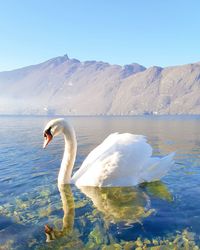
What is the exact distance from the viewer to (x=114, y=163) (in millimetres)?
10906

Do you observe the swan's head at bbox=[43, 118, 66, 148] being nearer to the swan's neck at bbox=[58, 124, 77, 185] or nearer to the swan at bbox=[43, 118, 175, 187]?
the swan at bbox=[43, 118, 175, 187]

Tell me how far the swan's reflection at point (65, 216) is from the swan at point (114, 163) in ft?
1.96

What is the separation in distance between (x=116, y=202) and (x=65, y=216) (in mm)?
1886

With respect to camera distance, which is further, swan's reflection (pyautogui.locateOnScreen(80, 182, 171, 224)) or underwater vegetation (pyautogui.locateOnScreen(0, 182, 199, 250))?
swan's reflection (pyautogui.locateOnScreen(80, 182, 171, 224))

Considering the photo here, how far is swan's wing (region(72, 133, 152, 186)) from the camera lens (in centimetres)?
1100

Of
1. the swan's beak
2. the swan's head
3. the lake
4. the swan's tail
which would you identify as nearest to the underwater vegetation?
the lake

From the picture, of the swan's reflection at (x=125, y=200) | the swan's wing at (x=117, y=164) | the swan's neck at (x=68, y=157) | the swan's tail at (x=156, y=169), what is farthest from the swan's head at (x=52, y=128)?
the swan's tail at (x=156, y=169)

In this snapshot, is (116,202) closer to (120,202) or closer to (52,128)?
(120,202)

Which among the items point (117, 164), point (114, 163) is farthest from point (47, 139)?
point (117, 164)

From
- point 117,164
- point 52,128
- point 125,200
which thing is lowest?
point 125,200

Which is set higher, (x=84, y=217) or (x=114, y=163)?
(x=114, y=163)

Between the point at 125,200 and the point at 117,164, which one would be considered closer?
the point at 125,200

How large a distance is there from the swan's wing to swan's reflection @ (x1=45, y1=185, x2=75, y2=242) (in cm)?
64

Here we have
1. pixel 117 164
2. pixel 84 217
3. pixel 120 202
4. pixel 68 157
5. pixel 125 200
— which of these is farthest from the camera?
pixel 68 157
